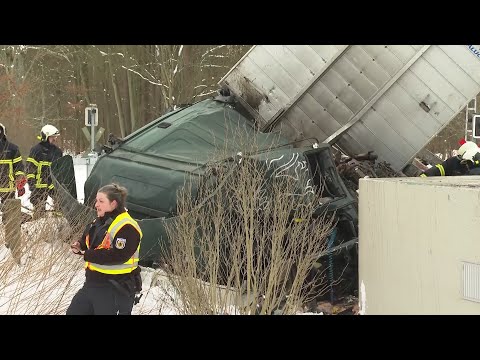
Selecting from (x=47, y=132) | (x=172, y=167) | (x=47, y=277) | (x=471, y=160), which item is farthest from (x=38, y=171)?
(x=471, y=160)

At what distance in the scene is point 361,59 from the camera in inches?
369

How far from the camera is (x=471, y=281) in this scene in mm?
3666

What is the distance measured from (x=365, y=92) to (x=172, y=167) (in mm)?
3318

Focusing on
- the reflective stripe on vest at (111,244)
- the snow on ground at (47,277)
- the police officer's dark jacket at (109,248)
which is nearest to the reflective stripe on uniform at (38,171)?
the snow on ground at (47,277)

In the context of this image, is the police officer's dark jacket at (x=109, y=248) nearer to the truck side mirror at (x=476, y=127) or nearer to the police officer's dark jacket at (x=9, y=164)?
the police officer's dark jacket at (x=9, y=164)

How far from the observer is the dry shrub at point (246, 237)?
5.89 meters

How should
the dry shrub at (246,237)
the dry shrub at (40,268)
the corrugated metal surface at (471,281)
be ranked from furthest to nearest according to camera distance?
the dry shrub at (246,237), the dry shrub at (40,268), the corrugated metal surface at (471,281)

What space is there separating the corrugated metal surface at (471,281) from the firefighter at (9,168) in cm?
651

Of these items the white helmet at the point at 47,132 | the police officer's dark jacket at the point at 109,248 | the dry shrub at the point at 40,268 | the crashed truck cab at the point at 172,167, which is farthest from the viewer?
the white helmet at the point at 47,132

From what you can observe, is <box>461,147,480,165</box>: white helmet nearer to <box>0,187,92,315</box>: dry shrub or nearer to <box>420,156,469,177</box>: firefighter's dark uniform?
<box>420,156,469,177</box>: firefighter's dark uniform

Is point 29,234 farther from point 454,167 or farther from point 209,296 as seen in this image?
point 454,167

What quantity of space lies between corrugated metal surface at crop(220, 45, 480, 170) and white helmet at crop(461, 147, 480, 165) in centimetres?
57

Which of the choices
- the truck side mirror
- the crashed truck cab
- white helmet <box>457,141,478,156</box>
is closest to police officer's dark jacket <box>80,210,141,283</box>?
the crashed truck cab
